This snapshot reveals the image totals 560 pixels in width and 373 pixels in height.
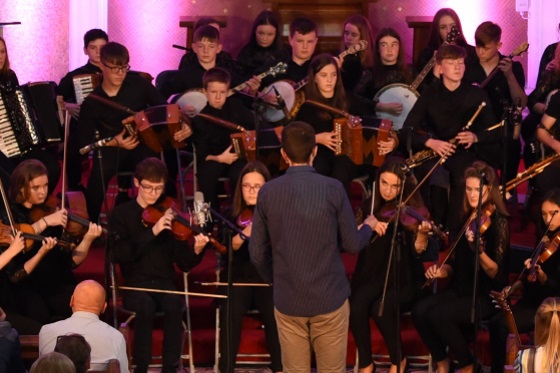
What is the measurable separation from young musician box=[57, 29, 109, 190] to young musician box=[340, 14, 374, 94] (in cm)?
161

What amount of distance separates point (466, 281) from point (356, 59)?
2054mm

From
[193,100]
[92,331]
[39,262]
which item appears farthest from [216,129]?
[92,331]

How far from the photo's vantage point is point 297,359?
5227mm

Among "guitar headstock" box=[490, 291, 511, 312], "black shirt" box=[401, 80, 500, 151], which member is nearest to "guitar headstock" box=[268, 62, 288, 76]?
"black shirt" box=[401, 80, 500, 151]

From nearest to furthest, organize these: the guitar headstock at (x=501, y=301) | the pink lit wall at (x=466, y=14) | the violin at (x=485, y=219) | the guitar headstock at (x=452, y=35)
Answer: the guitar headstock at (x=501, y=301), the violin at (x=485, y=219), the guitar headstock at (x=452, y=35), the pink lit wall at (x=466, y=14)

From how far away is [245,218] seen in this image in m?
6.41

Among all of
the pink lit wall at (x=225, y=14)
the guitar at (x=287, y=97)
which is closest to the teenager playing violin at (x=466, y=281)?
the guitar at (x=287, y=97)

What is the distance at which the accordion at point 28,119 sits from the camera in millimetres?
7109

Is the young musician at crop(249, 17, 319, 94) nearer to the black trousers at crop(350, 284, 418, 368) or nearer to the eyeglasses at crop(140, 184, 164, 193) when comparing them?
the eyeglasses at crop(140, 184, 164, 193)

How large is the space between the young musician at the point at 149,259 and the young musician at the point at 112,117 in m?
0.71

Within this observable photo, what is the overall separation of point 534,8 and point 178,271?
3888 millimetres

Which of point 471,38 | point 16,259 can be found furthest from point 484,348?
point 471,38

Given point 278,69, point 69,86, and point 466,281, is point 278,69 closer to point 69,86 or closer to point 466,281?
point 69,86

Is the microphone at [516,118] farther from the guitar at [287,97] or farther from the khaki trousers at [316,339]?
the khaki trousers at [316,339]
